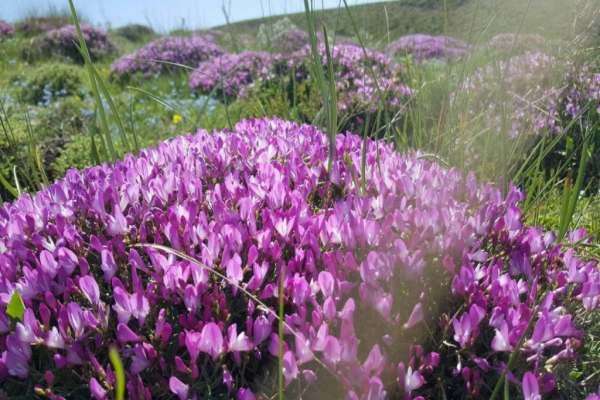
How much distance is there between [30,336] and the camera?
148cm

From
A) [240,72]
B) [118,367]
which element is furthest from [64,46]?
[118,367]

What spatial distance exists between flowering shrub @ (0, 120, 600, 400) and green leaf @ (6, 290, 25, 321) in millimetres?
52

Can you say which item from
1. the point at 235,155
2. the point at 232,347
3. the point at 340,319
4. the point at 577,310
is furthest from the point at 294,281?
the point at 235,155

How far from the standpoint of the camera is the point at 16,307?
1.54 meters

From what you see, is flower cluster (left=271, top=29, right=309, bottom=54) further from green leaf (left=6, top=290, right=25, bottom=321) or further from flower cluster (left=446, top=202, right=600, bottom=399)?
green leaf (left=6, top=290, right=25, bottom=321)

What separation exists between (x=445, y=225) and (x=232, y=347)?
36.0 inches

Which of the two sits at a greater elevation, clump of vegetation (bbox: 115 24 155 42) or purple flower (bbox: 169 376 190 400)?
clump of vegetation (bbox: 115 24 155 42)

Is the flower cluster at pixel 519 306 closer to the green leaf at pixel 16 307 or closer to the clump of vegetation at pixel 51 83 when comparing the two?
the green leaf at pixel 16 307

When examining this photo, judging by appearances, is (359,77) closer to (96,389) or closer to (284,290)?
(284,290)

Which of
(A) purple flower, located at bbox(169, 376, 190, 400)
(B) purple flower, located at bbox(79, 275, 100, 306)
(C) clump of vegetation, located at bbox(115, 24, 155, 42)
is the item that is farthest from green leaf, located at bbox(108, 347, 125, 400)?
(C) clump of vegetation, located at bbox(115, 24, 155, 42)

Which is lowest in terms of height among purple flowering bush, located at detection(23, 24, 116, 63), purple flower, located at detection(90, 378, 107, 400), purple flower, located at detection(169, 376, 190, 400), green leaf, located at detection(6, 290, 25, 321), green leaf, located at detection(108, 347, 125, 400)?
purple flower, located at detection(169, 376, 190, 400)

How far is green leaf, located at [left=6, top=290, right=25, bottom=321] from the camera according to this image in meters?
1.53

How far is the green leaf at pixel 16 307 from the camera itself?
1527mm

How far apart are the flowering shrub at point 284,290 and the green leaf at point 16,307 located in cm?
5
